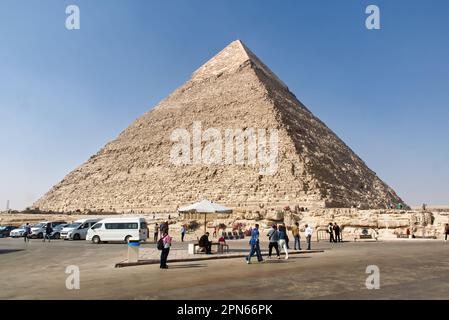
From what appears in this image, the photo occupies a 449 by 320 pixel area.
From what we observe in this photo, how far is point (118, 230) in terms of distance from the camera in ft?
84.0

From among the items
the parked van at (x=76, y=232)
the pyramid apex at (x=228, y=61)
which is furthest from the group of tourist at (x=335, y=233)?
the pyramid apex at (x=228, y=61)

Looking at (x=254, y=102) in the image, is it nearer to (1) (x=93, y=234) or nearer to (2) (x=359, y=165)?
(2) (x=359, y=165)

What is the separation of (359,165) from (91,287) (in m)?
79.8

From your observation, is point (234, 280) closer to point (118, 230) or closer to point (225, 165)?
point (118, 230)

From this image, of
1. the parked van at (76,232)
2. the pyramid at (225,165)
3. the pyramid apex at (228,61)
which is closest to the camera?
the parked van at (76,232)

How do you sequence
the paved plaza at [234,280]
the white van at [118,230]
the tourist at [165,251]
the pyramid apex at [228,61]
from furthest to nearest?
the pyramid apex at [228,61]
the white van at [118,230]
the tourist at [165,251]
the paved plaza at [234,280]

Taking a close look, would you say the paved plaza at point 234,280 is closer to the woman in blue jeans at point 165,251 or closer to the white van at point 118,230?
the woman in blue jeans at point 165,251

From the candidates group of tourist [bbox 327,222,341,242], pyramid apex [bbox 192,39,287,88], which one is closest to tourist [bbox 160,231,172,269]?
group of tourist [bbox 327,222,341,242]

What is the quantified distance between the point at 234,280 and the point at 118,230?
663 inches

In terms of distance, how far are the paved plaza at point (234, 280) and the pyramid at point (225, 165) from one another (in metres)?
35.5

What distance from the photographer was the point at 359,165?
274 ft

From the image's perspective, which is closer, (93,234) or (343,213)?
(93,234)

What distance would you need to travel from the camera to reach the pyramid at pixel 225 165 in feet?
191
